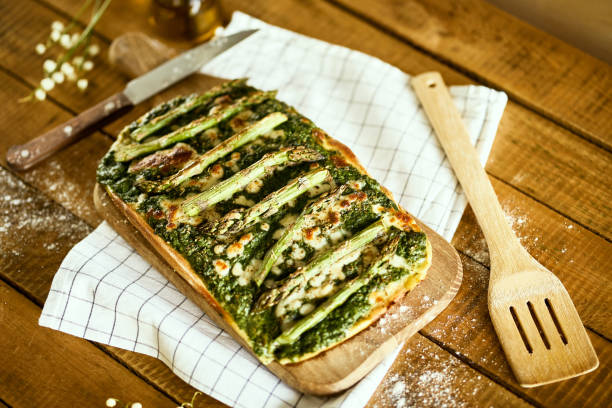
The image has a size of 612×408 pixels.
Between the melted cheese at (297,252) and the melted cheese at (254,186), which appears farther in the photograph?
the melted cheese at (254,186)

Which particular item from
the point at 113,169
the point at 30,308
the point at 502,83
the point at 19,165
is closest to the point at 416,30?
the point at 502,83

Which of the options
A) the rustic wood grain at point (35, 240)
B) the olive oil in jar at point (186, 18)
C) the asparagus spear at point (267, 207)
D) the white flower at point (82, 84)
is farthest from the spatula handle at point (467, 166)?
the white flower at point (82, 84)

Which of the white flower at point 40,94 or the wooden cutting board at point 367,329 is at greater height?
the white flower at point 40,94

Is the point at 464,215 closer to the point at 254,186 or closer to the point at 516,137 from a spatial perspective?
the point at 516,137

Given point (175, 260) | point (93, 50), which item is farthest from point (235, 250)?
point (93, 50)

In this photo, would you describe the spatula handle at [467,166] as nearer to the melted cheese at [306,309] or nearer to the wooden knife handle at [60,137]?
the melted cheese at [306,309]

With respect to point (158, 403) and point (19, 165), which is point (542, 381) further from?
point (19, 165)
